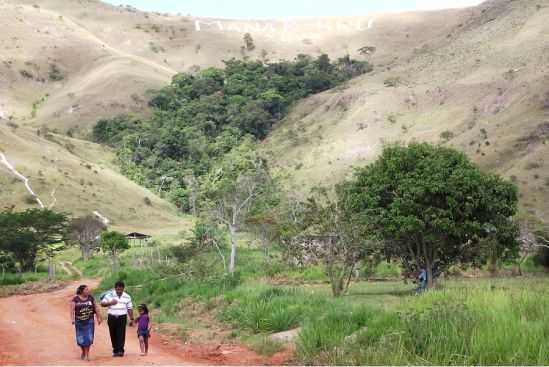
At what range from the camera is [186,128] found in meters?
100

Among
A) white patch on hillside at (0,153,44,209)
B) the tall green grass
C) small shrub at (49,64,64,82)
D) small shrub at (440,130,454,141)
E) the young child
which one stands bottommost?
the young child

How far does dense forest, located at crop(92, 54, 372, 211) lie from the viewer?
9212 cm

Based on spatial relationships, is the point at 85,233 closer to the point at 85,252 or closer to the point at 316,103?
the point at 85,252

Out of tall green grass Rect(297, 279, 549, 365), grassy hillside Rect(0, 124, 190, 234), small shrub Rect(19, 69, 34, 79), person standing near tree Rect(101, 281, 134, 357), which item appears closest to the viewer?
tall green grass Rect(297, 279, 549, 365)

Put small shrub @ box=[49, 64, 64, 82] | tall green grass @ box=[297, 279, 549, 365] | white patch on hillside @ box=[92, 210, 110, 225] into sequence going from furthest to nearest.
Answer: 1. small shrub @ box=[49, 64, 64, 82]
2. white patch on hillside @ box=[92, 210, 110, 225]
3. tall green grass @ box=[297, 279, 549, 365]

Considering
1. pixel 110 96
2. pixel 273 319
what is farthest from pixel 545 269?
pixel 110 96

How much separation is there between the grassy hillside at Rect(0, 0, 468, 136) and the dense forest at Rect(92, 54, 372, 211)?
11.4m

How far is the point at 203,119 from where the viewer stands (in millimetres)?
104500

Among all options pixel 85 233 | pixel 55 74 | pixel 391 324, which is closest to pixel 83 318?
pixel 391 324

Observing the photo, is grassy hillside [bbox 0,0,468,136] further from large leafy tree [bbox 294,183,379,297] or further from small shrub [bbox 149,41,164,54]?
large leafy tree [bbox 294,183,379,297]

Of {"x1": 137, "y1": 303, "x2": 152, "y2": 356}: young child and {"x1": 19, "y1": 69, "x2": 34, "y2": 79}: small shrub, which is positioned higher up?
{"x1": 19, "y1": 69, "x2": 34, "y2": 79}: small shrub

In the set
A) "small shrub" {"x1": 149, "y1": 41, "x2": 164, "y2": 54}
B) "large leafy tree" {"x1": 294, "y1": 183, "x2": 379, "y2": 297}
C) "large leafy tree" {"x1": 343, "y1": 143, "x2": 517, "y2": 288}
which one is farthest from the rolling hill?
"large leafy tree" {"x1": 294, "y1": 183, "x2": 379, "y2": 297}

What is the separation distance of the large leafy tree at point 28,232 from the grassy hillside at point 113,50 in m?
76.7

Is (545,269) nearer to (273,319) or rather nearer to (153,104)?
(273,319)
